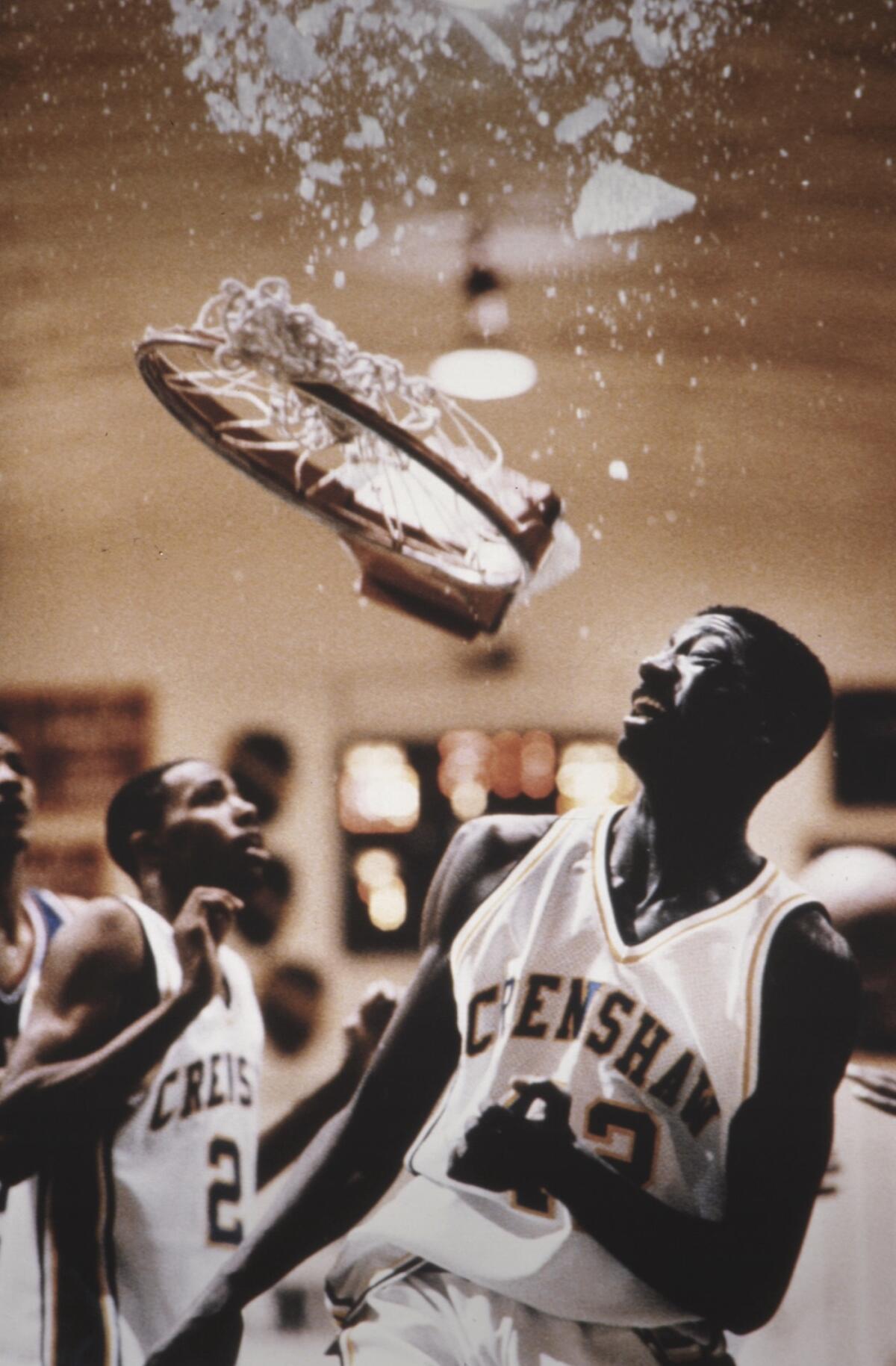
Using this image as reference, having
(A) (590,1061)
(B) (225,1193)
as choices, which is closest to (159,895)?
(B) (225,1193)

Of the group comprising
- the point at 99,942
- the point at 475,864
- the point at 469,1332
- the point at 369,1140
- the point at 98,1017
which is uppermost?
the point at 475,864

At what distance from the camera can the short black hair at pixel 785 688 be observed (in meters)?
2.48

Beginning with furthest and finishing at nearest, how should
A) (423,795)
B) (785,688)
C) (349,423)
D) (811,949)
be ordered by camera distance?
(423,795), (785,688), (811,949), (349,423)

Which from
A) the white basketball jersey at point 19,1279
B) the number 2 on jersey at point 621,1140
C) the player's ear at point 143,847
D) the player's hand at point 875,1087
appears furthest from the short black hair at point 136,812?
the player's hand at point 875,1087

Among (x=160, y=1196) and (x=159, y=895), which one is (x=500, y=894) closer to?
(x=159, y=895)

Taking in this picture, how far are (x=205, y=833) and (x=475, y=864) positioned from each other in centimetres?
59

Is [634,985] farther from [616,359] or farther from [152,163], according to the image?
[152,163]

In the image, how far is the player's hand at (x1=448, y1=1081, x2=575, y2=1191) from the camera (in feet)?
7.55

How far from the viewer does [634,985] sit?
2.37 meters

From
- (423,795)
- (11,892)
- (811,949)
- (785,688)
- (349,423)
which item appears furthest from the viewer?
(11,892)

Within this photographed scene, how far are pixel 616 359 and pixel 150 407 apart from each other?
996 millimetres

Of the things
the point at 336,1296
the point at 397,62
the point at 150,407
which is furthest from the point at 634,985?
the point at 397,62

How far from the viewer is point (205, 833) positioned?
2.67m

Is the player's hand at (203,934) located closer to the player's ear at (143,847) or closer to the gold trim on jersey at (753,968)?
the player's ear at (143,847)
